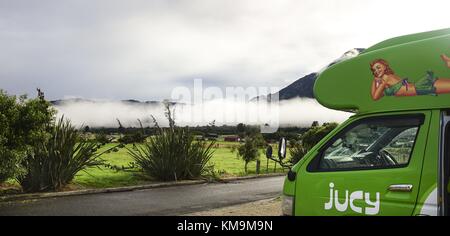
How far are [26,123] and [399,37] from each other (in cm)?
869

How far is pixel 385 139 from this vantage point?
5.57m

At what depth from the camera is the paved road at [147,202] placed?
392 inches

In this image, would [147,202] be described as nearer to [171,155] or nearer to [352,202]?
[171,155]

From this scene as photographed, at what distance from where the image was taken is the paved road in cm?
997

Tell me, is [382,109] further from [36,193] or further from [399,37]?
[36,193]

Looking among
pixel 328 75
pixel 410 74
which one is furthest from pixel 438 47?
pixel 328 75

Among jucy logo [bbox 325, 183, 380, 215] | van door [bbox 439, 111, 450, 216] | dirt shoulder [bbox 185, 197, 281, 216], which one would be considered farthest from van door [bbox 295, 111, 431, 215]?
dirt shoulder [bbox 185, 197, 281, 216]

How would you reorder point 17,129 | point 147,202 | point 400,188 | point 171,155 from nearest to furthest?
1. point 400,188
2. point 17,129
3. point 147,202
4. point 171,155

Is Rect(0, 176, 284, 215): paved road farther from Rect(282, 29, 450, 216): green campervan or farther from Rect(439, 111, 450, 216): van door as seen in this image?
Rect(439, 111, 450, 216): van door

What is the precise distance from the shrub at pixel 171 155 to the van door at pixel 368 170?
35.8 ft

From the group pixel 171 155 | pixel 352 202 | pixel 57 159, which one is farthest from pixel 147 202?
pixel 352 202

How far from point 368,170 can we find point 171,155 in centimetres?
1145

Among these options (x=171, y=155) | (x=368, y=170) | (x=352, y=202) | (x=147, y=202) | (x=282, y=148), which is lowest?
(x=147, y=202)
